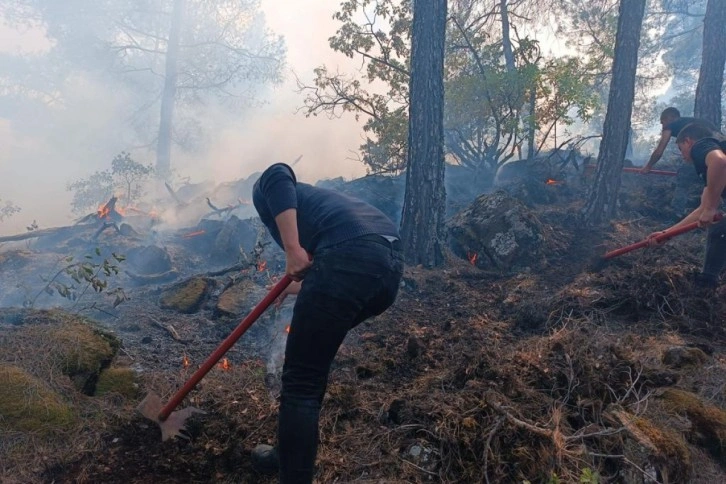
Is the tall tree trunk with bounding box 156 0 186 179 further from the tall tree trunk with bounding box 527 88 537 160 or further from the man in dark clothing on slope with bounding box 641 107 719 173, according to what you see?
the man in dark clothing on slope with bounding box 641 107 719 173

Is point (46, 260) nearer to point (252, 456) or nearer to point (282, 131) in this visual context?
point (252, 456)

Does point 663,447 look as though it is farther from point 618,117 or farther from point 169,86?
point 169,86

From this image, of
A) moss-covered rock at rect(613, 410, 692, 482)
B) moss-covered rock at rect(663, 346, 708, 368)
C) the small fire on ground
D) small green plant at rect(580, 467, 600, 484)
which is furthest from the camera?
the small fire on ground

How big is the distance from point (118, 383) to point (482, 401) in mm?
2773

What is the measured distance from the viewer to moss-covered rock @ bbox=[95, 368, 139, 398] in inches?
149

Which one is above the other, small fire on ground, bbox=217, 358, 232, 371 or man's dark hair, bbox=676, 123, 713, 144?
man's dark hair, bbox=676, 123, 713, 144

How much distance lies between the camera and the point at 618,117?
8.55 metres

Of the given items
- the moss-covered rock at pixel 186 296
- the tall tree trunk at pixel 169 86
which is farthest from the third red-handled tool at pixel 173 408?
the tall tree trunk at pixel 169 86

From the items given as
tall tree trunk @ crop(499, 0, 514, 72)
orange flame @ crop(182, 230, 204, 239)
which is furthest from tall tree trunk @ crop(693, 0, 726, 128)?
orange flame @ crop(182, 230, 204, 239)

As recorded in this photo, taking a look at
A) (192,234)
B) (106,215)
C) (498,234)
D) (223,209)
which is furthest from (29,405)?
(223,209)

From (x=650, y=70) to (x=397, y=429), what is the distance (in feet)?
72.8

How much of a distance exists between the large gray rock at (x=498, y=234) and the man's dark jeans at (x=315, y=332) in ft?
16.9

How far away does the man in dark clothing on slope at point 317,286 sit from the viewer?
2.36m

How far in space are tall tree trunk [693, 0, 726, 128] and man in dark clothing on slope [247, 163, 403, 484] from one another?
10.8 meters
